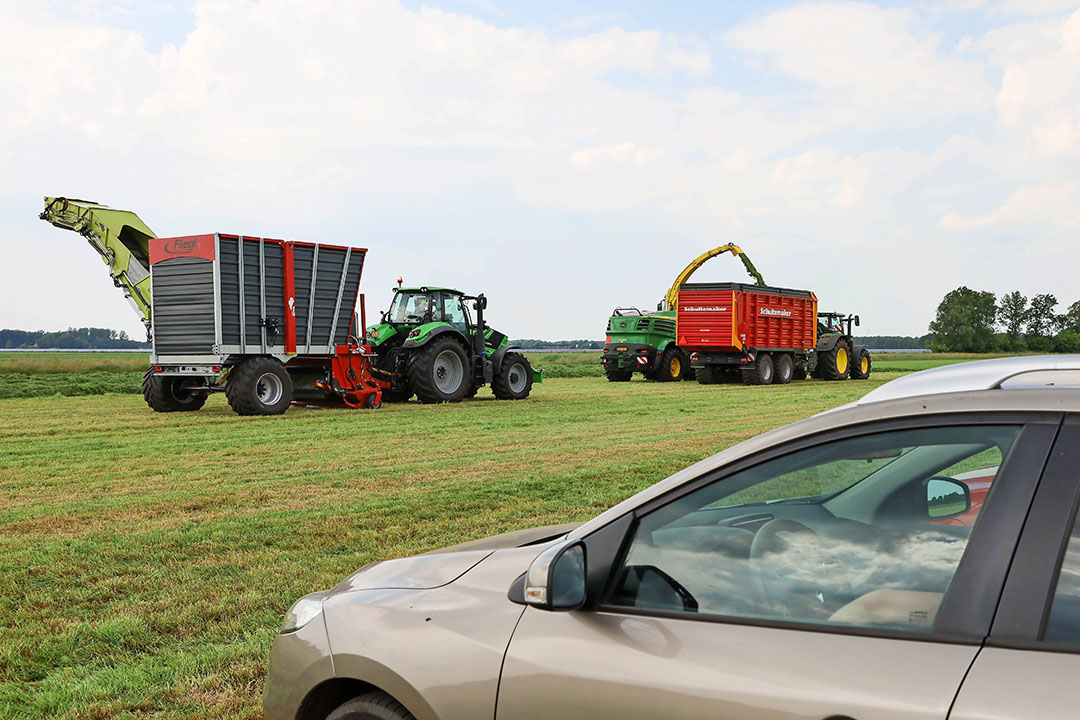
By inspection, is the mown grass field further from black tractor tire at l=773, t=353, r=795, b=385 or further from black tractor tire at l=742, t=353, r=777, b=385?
black tractor tire at l=773, t=353, r=795, b=385

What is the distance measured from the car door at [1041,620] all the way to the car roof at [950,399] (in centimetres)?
10

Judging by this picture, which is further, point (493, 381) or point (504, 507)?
point (493, 381)

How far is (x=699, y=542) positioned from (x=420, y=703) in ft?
2.60

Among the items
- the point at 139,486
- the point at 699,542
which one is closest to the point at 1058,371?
the point at 699,542

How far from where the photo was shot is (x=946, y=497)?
2289 millimetres

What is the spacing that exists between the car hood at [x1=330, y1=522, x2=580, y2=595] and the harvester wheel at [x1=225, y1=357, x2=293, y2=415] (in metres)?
14.3

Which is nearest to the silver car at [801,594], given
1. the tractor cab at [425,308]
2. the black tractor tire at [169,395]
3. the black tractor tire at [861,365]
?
the black tractor tire at [169,395]

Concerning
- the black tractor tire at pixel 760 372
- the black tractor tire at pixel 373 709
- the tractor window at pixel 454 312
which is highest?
the tractor window at pixel 454 312

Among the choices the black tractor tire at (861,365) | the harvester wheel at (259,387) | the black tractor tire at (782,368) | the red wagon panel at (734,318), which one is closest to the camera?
the harvester wheel at (259,387)

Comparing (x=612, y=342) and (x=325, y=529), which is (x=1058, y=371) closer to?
(x=325, y=529)

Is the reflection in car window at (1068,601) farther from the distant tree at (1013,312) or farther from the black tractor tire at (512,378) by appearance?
the distant tree at (1013,312)

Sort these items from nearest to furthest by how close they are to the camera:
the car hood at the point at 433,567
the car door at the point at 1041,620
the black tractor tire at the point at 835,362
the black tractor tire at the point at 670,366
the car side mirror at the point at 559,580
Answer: the car door at the point at 1041,620
the car side mirror at the point at 559,580
the car hood at the point at 433,567
the black tractor tire at the point at 670,366
the black tractor tire at the point at 835,362

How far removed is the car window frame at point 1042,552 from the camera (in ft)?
5.82

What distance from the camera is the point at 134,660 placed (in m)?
4.36
